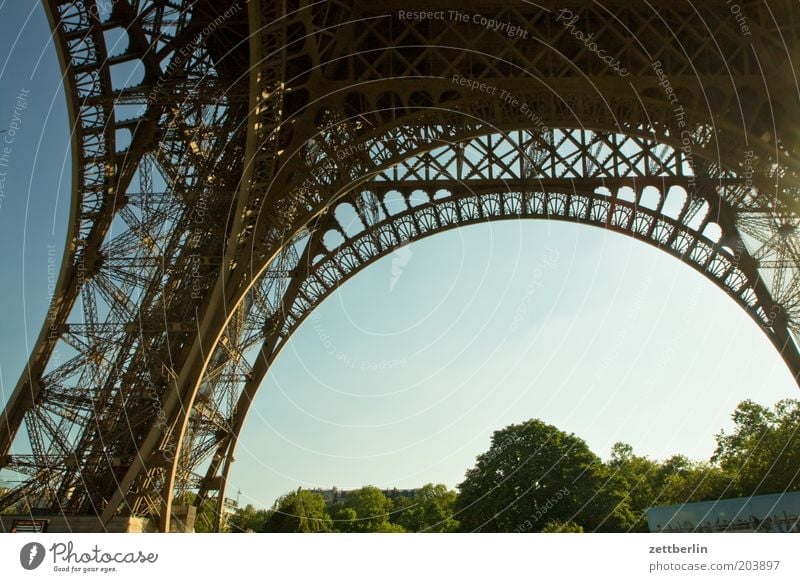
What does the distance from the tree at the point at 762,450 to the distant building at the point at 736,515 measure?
4.82 m

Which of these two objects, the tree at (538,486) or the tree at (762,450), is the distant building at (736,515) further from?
the tree at (538,486)

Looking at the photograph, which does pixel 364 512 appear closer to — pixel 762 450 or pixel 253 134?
pixel 762 450

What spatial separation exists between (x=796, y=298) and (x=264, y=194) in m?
14.6

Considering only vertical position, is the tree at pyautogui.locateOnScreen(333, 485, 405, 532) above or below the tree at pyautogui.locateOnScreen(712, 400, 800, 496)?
above

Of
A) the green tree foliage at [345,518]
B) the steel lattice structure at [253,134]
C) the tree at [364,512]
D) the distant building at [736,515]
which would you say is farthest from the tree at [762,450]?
the green tree foliage at [345,518]

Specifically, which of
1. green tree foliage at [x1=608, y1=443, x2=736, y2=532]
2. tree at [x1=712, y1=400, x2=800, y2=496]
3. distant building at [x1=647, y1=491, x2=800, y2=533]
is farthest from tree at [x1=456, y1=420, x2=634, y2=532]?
distant building at [x1=647, y1=491, x2=800, y2=533]

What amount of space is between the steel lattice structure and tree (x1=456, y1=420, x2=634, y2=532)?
17442 mm

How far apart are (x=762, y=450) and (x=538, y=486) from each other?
34.0 feet

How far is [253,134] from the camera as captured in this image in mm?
14695

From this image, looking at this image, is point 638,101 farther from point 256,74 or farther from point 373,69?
point 256,74

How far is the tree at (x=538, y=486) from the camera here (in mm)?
33656

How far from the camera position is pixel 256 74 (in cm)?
1401

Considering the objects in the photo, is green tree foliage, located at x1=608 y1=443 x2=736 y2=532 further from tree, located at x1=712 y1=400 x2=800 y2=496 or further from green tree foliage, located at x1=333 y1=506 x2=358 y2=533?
green tree foliage, located at x1=333 y1=506 x2=358 y2=533

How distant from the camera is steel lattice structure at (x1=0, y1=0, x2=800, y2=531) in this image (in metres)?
14.3
